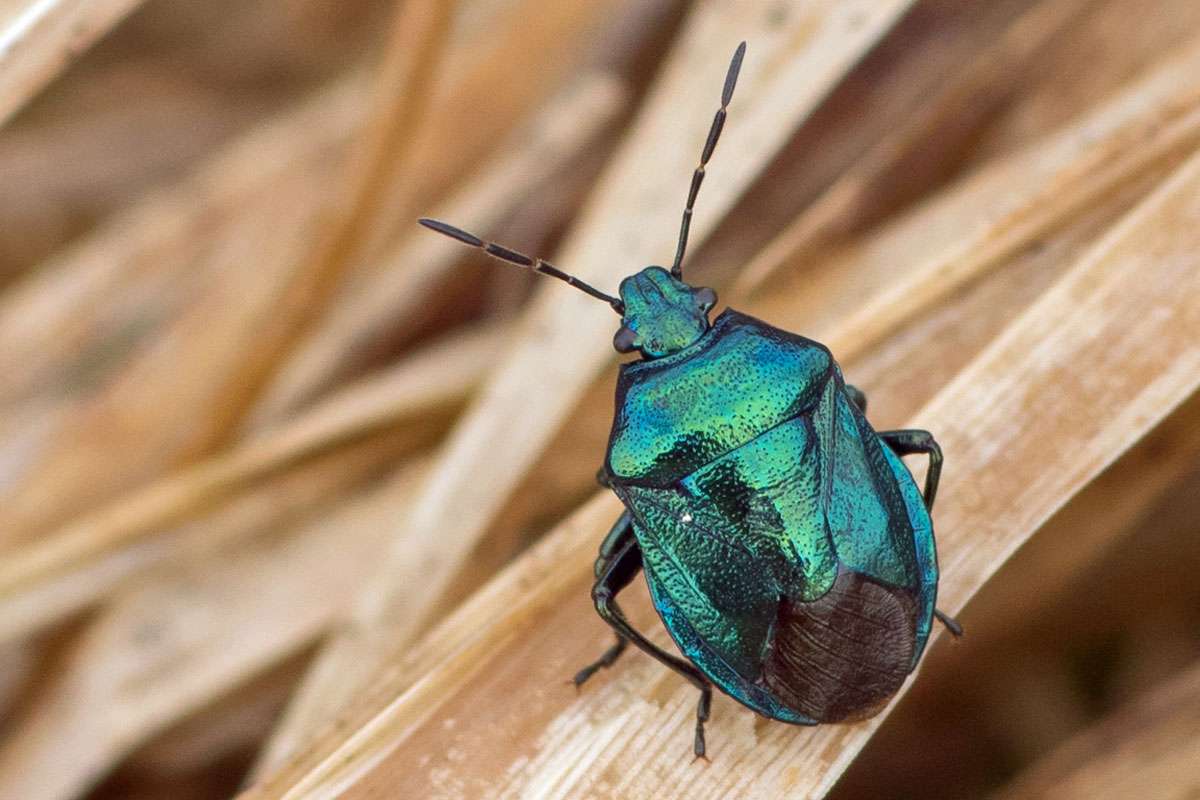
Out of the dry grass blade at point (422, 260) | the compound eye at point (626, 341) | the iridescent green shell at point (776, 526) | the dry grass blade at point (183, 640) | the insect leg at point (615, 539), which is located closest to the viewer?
the iridescent green shell at point (776, 526)

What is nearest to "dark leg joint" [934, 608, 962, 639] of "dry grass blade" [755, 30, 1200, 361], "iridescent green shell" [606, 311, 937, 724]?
"iridescent green shell" [606, 311, 937, 724]

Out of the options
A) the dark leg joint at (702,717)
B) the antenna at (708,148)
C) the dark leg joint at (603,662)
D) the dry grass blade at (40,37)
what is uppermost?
the dry grass blade at (40,37)

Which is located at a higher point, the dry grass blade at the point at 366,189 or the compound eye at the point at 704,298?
the dry grass blade at the point at 366,189

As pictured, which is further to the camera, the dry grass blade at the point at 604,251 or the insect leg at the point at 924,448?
the dry grass blade at the point at 604,251

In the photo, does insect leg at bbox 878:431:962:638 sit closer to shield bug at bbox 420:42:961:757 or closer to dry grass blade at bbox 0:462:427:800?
shield bug at bbox 420:42:961:757

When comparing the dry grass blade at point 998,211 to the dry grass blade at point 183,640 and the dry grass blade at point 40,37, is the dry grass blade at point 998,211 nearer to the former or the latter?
the dry grass blade at point 183,640

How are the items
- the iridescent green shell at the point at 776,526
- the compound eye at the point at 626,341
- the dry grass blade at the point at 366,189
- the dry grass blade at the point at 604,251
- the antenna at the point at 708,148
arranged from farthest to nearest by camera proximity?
1. the dry grass blade at the point at 366,189
2. the dry grass blade at the point at 604,251
3. the antenna at the point at 708,148
4. the compound eye at the point at 626,341
5. the iridescent green shell at the point at 776,526

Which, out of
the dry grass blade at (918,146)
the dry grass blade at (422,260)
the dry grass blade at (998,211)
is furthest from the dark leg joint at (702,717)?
the dry grass blade at (422,260)
